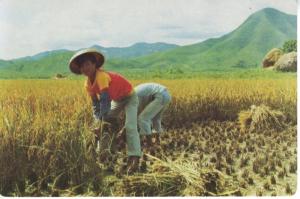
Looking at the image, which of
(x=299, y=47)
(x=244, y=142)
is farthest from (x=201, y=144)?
(x=299, y=47)

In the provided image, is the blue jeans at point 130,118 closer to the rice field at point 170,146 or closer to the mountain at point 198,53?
the rice field at point 170,146

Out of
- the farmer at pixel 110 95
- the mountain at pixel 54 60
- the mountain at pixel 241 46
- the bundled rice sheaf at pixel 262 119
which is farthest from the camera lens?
the bundled rice sheaf at pixel 262 119

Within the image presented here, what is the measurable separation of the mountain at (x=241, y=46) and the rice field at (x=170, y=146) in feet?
0.79

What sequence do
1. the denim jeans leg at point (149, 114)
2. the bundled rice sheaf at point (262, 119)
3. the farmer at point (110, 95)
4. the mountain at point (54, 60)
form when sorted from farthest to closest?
1. the bundled rice sheaf at point (262, 119)
2. the mountain at point (54, 60)
3. the denim jeans leg at point (149, 114)
4. the farmer at point (110, 95)

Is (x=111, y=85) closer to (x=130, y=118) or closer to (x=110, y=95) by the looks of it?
(x=110, y=95)

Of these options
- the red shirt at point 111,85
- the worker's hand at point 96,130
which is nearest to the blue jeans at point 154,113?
the red shirt at point 111,85

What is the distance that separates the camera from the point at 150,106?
6.83 meters

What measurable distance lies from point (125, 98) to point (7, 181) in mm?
1332

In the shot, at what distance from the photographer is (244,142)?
727cm

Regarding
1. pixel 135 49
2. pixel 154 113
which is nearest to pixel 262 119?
pixel 154 113

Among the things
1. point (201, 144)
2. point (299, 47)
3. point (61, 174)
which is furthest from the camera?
point (201, 144)

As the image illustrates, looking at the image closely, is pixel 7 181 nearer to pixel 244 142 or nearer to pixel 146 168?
pixel 146 168

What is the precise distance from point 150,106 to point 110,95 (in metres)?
0.56

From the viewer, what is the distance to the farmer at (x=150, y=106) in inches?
266
